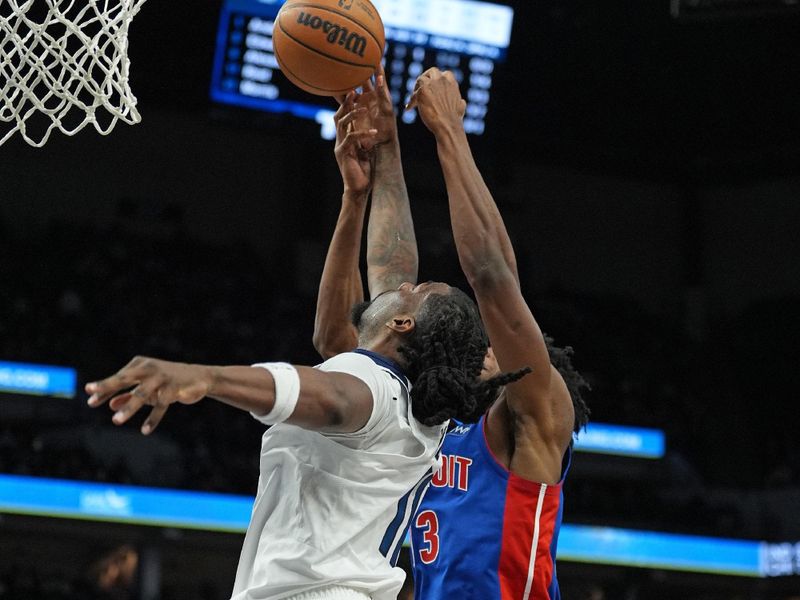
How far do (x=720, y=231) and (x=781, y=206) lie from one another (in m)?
0.76

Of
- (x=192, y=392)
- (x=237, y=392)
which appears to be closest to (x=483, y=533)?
(x=237, y=392)

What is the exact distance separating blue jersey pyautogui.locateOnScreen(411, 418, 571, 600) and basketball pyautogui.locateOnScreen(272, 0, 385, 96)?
107 cm

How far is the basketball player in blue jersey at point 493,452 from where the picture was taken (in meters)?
3.07

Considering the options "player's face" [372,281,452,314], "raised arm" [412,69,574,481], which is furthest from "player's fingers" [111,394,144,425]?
"raised arm" [412,69,574,481]

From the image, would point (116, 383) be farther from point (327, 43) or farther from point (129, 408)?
point (327, 43)

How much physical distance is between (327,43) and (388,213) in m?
0.56

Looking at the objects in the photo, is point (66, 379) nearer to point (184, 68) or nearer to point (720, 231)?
point (184, 68)

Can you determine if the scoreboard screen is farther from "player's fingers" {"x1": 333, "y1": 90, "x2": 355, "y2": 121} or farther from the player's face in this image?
the player's face

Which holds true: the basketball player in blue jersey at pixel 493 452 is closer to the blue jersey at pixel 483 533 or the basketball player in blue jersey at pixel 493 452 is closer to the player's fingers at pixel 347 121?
the blue jersey at pixel 483 533

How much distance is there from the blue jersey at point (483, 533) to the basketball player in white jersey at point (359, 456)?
1.63ft

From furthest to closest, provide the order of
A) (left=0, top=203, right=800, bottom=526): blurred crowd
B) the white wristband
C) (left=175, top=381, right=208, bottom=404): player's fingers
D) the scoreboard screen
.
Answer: (left=0, top=203, right=800, bottom=526): blurred crowd < the scoreboard screen < the white wristband < (left=175, top=381, right=208, bottom=404): player's fingers

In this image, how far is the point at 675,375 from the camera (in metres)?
12.8

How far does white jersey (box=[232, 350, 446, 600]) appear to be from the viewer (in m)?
2.44

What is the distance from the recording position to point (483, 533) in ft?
10.4
